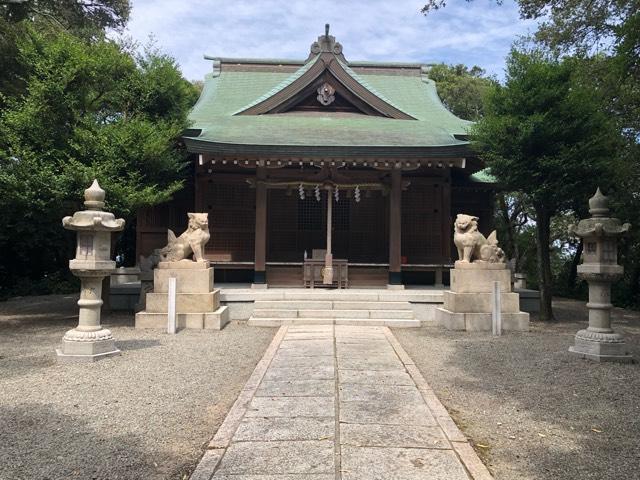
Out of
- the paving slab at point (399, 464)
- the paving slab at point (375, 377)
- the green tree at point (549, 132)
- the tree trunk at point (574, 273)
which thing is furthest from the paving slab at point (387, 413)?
the tree trunk at point (574, 273)

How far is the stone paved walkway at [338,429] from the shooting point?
10.8 feet

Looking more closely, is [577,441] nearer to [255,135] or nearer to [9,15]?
[255,135]

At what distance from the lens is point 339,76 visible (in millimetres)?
14070

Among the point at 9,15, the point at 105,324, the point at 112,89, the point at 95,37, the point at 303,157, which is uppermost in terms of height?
the point at 95,37

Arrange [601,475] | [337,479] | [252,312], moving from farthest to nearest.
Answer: [252,312], [601,475], [337,479]

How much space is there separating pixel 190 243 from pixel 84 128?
3155mm

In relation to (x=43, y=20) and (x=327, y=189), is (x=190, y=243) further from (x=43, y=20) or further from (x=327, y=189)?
(x=43, y=20)

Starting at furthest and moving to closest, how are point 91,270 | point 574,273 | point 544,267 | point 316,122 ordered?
point 574,273
point 316,122
point 544,267
point 91,270

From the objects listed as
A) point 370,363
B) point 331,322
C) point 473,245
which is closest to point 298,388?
point 370,363

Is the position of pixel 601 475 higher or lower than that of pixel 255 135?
lower

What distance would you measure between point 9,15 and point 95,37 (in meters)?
6.03

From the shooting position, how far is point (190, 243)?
9.73m

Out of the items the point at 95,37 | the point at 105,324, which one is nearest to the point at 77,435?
the point at 105,324

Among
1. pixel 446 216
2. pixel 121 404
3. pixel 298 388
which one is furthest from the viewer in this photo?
pixel 446 216
